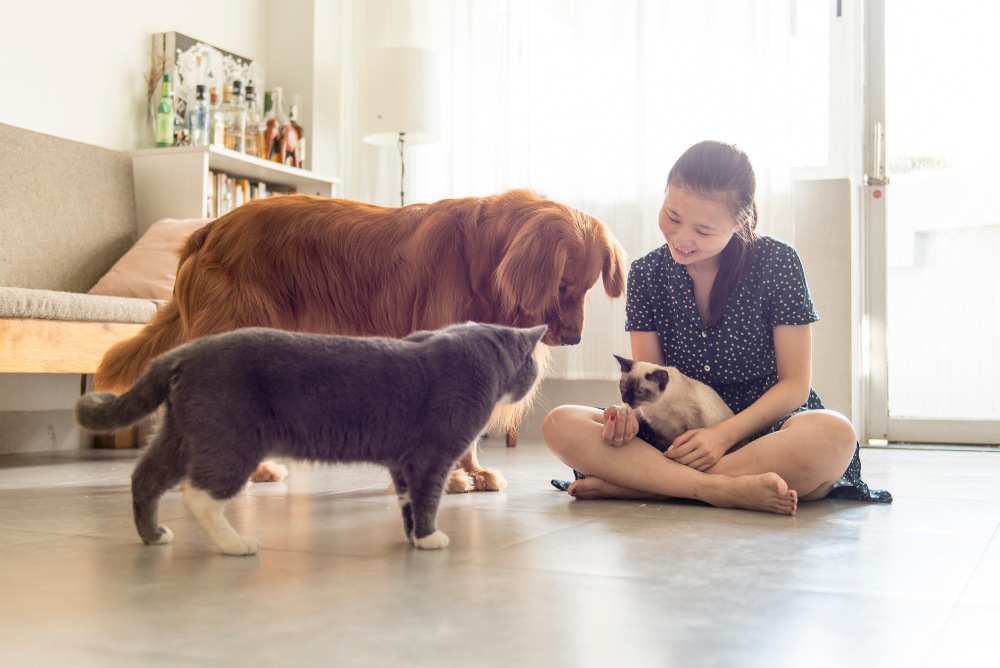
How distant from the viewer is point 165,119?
153 inches

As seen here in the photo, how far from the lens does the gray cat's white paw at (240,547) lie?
4.51 ft

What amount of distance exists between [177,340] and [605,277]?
1115mm

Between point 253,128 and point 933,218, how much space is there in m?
3.07

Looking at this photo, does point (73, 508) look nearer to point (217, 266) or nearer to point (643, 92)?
point (217, 266)

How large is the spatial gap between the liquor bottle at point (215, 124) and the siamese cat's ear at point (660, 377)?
8.97 feet

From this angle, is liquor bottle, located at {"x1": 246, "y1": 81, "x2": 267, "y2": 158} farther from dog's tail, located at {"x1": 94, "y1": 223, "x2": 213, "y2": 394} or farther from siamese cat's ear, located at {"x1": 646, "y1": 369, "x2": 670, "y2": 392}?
siamese cat's ear, located at {"x1": 646, "y1": 369, "x2": 670, "y2": 392}

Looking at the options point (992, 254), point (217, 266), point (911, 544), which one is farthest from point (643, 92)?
point (911, 544)

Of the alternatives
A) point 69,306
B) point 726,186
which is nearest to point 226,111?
point 69,306

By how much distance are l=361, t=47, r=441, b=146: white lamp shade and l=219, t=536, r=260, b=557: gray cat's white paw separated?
117 inches

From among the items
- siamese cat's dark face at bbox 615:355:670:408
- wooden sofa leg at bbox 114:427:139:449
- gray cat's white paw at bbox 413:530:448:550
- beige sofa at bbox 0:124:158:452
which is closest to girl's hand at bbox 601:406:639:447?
siamese cat's dark face at bbox 615:355:670:408

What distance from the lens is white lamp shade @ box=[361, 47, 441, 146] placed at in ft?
13.4

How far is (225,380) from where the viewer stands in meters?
1.29

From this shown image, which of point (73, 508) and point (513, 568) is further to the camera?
point (73, 508)

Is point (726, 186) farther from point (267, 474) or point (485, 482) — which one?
point (267, 474)
